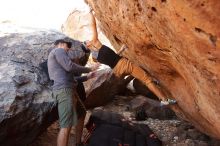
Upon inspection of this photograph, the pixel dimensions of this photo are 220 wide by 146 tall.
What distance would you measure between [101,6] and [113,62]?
1.11 m

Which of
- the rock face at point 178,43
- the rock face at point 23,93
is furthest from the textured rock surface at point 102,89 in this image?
the rock face at point 178,43

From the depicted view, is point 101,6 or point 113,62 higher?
point 101,6

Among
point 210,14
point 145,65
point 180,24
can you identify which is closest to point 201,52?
point 180,24

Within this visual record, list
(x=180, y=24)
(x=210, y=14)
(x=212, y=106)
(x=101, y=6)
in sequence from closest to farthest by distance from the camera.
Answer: (x=210, y=14) → (x=180, y=24) → (x=212, y=106) → (x=101, y=6)

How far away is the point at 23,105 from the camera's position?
241 inches

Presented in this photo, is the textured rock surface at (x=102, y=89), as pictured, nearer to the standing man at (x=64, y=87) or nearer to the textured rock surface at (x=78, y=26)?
the standing man at (x=64, y=87)

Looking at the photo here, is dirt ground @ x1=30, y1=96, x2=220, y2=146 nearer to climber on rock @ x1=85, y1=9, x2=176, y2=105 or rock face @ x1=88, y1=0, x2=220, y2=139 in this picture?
rock face @ x1=88, y1=0, x2=220, y2=139

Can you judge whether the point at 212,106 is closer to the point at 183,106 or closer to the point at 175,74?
the point at 175,74

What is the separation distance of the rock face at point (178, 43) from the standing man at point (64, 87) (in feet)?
3.51

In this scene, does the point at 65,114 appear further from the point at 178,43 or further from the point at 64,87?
the point at 178,43

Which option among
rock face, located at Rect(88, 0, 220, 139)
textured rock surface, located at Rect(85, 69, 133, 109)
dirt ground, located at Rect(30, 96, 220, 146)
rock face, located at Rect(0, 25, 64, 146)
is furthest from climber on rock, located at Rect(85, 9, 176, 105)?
textured rock surface, located at Rect(85, 69, 133, 109)

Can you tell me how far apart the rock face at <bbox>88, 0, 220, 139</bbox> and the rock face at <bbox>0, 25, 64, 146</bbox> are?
1.91m

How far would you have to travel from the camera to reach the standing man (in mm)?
6203

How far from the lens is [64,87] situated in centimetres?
632
